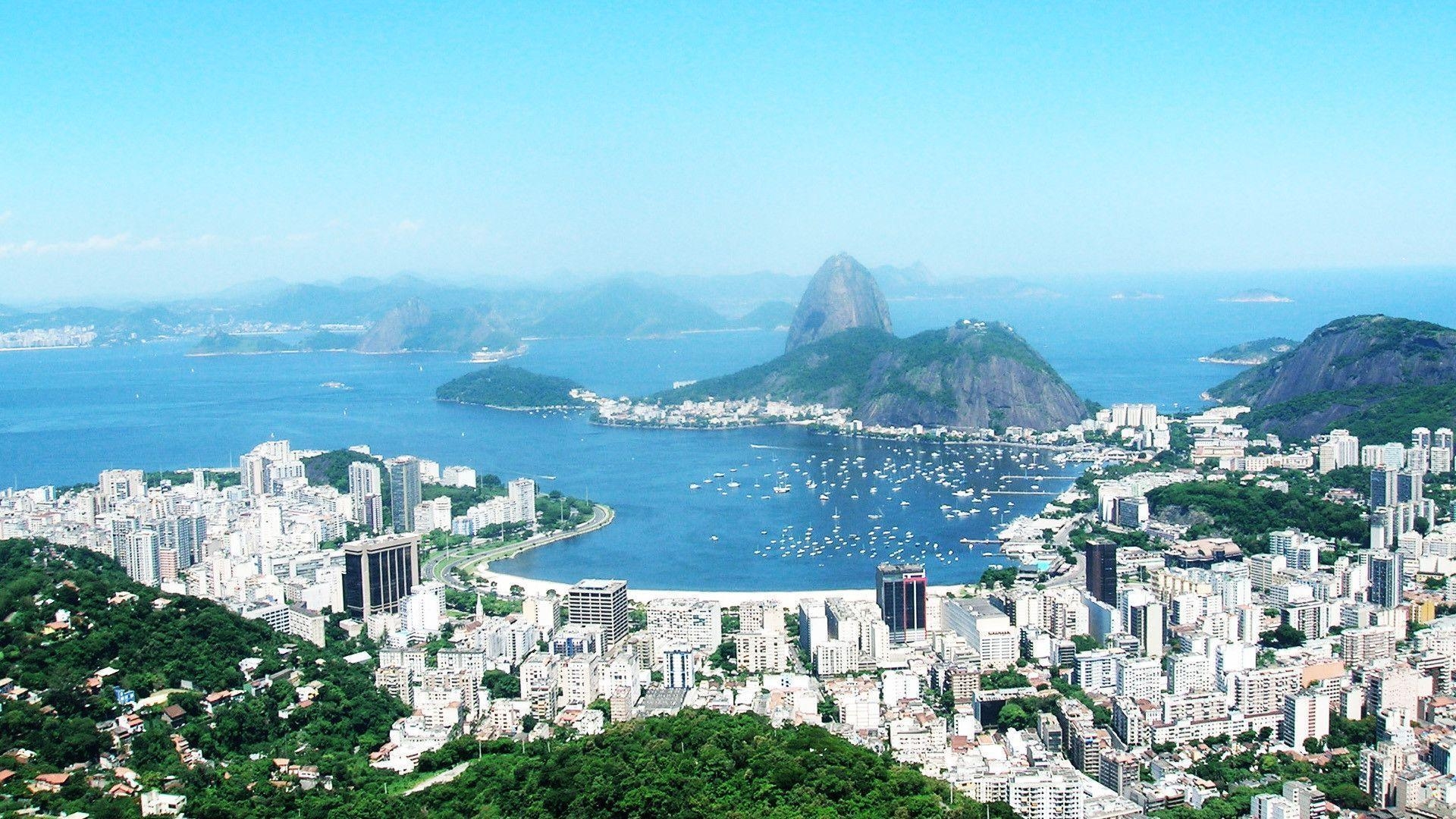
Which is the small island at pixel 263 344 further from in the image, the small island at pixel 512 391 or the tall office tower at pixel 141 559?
the tall office tower at pixel 141 559

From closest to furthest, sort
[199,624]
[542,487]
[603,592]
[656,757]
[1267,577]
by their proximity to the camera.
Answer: [656,757] → [199,624] → [603,592] → [1267,577] → [542,487]

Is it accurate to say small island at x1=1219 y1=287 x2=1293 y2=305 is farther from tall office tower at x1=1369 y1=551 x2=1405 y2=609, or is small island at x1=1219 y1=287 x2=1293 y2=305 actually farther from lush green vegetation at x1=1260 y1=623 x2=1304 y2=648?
lush green vegetation at x1=1260 y1=623 x2=1304 y2=648

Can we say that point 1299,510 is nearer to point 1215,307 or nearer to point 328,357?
point 328,357

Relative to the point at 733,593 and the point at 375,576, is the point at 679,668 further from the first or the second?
the point at 375,576

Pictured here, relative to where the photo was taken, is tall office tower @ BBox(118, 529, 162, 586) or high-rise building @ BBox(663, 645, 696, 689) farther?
tall office tower @ BBox(118, 529, 162, 586)

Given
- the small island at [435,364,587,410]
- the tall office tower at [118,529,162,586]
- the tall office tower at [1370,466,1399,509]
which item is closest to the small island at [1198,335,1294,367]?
the small island at [435,364,587,410]

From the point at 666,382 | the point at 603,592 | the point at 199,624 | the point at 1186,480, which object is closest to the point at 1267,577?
the point at 1186,480
